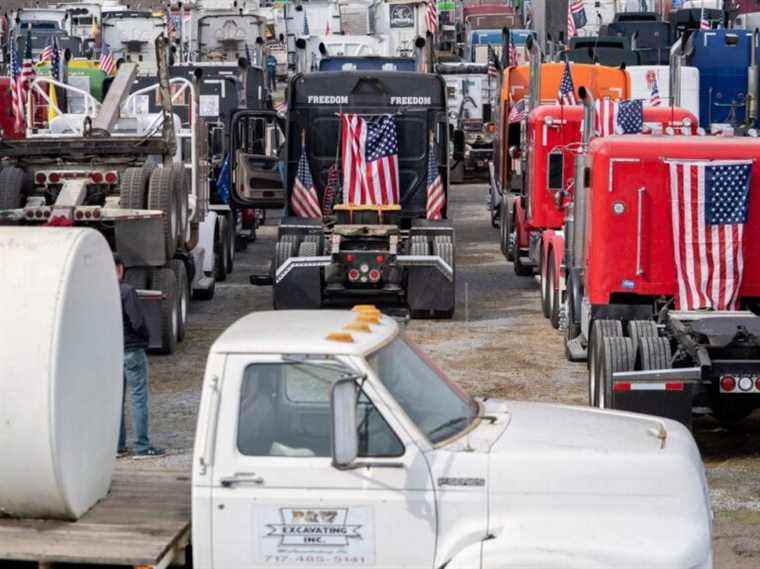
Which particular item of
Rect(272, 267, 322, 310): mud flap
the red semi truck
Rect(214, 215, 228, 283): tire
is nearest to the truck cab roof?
the red semi truck

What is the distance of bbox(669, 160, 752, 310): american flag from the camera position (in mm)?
13836

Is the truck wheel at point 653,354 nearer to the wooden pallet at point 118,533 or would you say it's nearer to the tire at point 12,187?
the wooden pallet at point 118,533

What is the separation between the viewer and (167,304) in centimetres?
1730

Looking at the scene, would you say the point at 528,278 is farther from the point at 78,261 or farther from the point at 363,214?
the point at 78,261

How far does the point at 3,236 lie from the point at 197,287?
13822mm

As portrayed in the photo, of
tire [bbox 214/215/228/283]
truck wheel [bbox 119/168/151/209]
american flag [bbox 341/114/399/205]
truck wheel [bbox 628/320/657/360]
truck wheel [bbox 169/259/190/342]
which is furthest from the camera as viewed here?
tire [bbox 214/215/228/283]

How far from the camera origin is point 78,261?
287 inches

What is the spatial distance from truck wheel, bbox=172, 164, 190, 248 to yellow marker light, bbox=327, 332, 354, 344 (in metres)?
10.4

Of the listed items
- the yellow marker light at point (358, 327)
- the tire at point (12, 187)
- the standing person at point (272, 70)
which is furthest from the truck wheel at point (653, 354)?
the standing person at point (272, 70)

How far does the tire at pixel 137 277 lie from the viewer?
17328mm

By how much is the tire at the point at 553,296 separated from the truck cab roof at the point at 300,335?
1078 centimetres

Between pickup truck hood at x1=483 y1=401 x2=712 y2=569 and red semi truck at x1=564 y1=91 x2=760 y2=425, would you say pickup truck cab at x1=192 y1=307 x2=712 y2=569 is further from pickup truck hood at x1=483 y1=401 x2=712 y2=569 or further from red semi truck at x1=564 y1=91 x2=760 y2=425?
red semi truck at x1=564 y1=91 x2=760 y2=425

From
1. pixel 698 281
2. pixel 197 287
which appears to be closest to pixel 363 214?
pixel 197 287

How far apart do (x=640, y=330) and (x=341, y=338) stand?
20.7 ft
